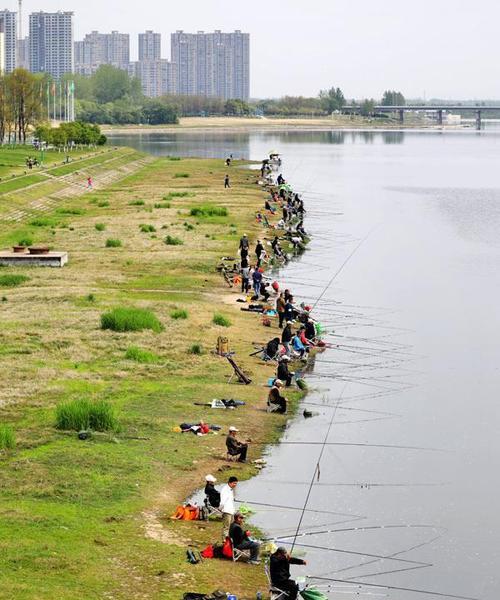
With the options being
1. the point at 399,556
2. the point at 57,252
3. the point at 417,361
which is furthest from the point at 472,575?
the point at 57,252

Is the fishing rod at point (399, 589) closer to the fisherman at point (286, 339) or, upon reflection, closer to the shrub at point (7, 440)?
the shrub at point (7, 440)

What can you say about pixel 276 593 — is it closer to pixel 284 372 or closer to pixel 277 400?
pixel 277 400

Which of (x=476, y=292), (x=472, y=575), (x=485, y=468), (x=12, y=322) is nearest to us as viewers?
(x=472, y=575)

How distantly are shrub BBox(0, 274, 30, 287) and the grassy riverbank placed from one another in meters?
0.24

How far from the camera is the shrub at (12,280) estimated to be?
1811 inches

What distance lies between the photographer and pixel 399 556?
2261 centimetres

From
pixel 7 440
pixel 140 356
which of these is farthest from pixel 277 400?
pixel 7 440

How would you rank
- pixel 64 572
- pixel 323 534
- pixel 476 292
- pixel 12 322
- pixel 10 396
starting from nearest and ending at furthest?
pixel 64 572
pixel 323 534
pixel 10 396
pixel 12 322
pixel 476 292

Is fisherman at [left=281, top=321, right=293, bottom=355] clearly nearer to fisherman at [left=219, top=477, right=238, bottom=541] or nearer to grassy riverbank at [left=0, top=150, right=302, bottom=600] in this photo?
grassy riverbank at [left=0, top=150, right=302, bottom=600]

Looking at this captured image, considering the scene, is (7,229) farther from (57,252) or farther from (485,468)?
(485,468)

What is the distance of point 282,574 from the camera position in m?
20.1

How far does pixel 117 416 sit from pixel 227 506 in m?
6.55

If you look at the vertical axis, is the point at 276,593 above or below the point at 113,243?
below

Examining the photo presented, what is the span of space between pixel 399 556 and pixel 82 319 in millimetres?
18781
